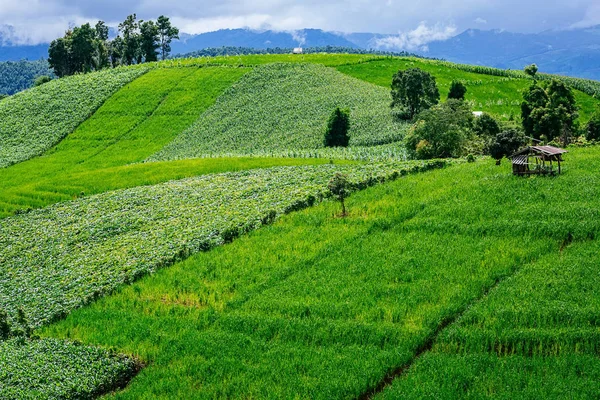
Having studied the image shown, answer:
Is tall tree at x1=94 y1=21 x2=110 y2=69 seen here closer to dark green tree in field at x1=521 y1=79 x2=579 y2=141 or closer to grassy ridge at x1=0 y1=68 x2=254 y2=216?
grassy ridge at x1=0 y1=68 x2=254 y2=216

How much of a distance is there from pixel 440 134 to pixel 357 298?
38.7m

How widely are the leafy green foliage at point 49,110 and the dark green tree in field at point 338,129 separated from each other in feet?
163

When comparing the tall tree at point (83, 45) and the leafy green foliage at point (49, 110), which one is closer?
the leafy green foliage at point (49, 110)

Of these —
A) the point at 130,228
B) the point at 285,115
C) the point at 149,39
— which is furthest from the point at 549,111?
the point at 149,39

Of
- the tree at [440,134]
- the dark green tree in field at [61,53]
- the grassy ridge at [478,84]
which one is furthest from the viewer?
the dark green tree in field at [61,53]

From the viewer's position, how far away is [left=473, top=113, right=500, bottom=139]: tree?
2810 inches

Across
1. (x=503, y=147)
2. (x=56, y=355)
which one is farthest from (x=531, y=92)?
(x=56, y=355)

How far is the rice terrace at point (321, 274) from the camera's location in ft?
77.9

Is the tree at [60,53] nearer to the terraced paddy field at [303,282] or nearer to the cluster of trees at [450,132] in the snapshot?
the terraced paddy field at [303,282]

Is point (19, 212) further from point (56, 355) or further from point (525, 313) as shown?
point (525, 313)

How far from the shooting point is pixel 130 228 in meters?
46.9

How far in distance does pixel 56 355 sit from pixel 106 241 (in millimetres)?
18494

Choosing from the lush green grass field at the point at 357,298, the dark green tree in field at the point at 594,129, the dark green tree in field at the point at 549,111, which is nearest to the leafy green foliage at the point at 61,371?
the lush green grass field at the point at 357,298

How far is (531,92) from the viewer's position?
7269 centimetres
